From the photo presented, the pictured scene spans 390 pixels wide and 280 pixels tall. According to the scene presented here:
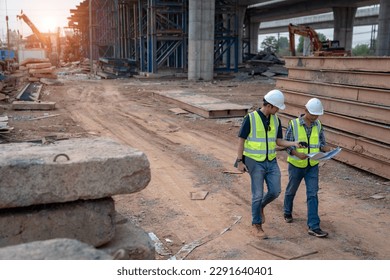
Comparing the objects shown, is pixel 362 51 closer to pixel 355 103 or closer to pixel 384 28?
pixel 384 28

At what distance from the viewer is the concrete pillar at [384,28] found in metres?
34.8

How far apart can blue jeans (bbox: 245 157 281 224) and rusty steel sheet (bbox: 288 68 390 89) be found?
3766mm

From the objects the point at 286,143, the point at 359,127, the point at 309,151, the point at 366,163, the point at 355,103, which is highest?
the point at 355,103

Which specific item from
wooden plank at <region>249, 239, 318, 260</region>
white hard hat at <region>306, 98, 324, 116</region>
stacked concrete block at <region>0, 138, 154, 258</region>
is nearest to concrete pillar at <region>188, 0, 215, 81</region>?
white hard hat at <region>306, 98, 324, 116</region>

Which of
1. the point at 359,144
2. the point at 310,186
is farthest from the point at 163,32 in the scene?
the point at 310,186

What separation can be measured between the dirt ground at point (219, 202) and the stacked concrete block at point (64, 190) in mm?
1321

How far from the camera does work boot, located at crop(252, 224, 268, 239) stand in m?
5.38

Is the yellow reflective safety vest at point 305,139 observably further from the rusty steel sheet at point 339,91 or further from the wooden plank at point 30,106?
the wooden plank at point 30,106

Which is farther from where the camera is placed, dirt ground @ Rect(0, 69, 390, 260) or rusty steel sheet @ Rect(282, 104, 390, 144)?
rusty steel sheet @ Rect(282, 104, 390, 144)

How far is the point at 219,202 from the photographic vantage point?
21.9 ft

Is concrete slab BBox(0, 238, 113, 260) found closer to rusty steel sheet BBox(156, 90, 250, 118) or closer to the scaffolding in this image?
rusty steel sheet BBox(156, 90, 250, 118)

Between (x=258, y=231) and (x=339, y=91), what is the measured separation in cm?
489
